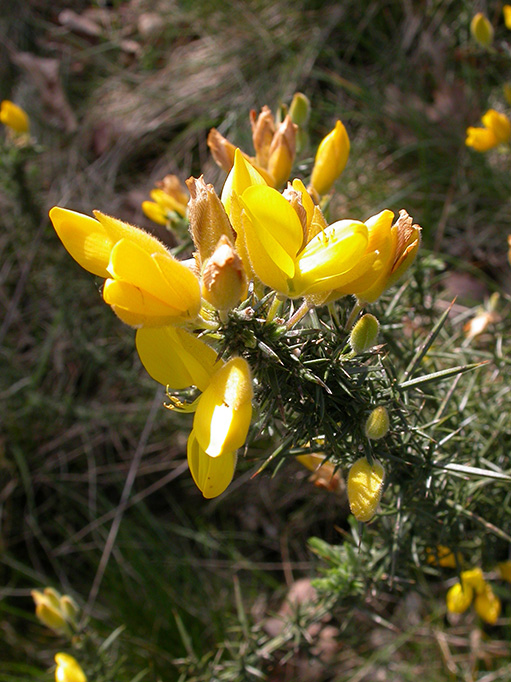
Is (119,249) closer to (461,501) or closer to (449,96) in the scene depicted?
(461,501)

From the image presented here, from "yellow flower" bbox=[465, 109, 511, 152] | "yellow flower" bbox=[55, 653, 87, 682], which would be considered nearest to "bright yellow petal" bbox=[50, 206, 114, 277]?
"yellow flower" bbox=[55, 653, 87, 682]

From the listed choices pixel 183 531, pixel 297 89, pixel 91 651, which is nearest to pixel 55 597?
pixel 91 651

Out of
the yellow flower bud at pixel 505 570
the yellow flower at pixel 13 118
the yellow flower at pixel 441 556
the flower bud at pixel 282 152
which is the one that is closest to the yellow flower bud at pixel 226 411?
the flower bud at pixel 282 152

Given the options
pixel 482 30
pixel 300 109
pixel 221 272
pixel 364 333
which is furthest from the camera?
pixel 482 30

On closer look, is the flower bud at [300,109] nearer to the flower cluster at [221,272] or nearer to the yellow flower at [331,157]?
the yellow flower at [331,157]

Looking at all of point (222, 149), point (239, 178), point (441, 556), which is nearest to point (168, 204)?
point (222, 149)

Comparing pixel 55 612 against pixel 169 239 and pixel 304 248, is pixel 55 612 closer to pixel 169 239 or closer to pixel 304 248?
pixel 304 248
